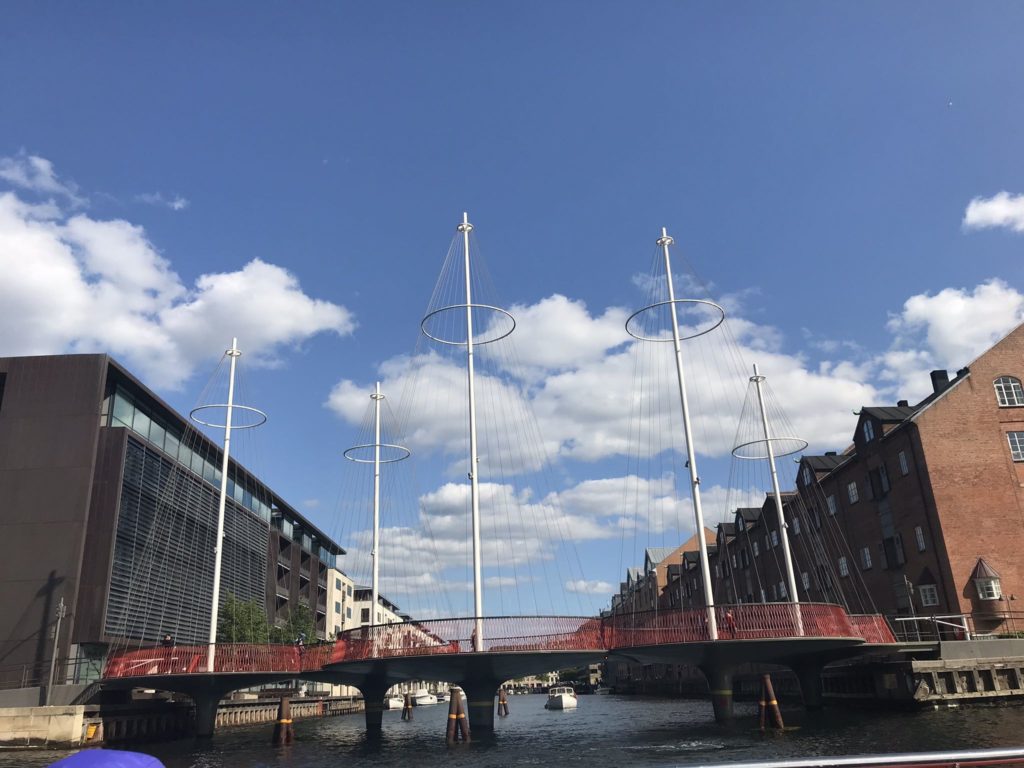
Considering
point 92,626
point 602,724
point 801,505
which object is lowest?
point 602,724

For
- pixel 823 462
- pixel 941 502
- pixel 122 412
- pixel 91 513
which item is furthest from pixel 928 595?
pixel 122 412

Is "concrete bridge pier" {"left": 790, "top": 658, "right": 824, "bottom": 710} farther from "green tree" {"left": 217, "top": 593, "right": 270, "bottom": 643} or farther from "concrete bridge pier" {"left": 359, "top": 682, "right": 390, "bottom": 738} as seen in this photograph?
"green tree" {"left": 217, "top": 593, "right": 270, "bottom": 643}

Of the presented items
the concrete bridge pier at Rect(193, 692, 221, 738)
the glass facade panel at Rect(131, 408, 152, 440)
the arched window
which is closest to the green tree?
the glass facade panel at Rect(131, 408, 152, 440)

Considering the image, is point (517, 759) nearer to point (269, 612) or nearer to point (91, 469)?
point (91, 469)

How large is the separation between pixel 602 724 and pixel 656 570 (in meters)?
89.4

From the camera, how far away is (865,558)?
196ft

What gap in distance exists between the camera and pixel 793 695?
205 feet

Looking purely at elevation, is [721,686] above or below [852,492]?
below

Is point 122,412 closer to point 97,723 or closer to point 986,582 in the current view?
point 97,723

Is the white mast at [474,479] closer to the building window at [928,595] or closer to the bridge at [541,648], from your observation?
the bridge at [541,648]

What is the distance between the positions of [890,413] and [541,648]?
3610cm

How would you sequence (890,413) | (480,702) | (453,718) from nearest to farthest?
1. (453,718)
2. (480,702)
3. (890,413)

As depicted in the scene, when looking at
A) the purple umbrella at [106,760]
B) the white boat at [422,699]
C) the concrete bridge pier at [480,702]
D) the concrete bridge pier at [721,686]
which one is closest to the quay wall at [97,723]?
the concrete bridge pier at [480,702]

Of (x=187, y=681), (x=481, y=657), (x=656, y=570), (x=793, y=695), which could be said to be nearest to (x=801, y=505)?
(x=793, y=695)
